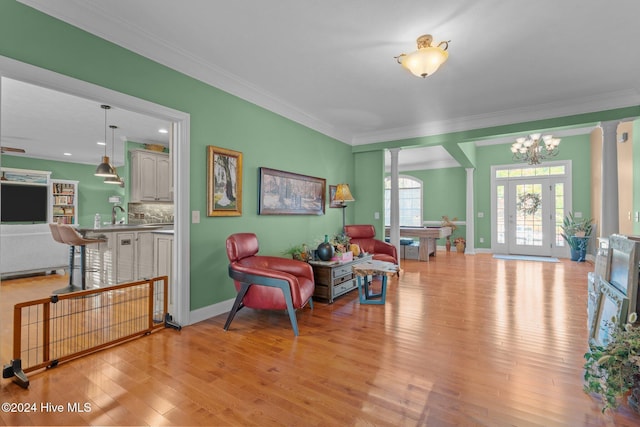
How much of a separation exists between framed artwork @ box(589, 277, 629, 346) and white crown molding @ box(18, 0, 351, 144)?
12.7 ft

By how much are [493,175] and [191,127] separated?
8.07m

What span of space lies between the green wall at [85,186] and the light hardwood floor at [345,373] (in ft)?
20.6

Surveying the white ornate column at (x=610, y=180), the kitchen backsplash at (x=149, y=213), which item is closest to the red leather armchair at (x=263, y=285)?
the kitchen backsplash at (x=149, y=213)

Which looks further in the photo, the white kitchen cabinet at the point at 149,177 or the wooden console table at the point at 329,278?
the white kitchen cabinet at the point at 149,177

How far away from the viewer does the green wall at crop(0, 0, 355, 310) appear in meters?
2.12

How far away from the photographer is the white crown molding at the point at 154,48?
221 centimetres

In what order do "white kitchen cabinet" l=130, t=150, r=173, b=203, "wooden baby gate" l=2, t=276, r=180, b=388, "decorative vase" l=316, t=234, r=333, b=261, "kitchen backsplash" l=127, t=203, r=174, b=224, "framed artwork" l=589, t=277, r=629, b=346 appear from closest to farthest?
"framed artwork" l=589, t=277, r=629, b=346, "wooden baby gate" l=2, t=276, r=180, b=388, "decorative vase" l=316, t=234, r=333, b=261, "white kitchen cabinet" l=130, t=150, r=173, b=203, "kitchen backsplash" l=127, t=203, r=174, b=224

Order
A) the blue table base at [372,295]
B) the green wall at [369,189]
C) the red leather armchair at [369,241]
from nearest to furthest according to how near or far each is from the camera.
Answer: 1. the blue table base at [372,295]
2. the red leather armchair at [369,241]
3. the green wall at [369,189]

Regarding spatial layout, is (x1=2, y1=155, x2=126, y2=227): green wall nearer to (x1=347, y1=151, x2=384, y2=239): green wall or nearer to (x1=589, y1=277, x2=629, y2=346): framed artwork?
(x1=347, y1=151, x2=384, y2=239): green wall

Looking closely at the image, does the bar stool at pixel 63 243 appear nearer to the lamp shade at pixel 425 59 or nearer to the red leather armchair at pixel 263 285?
the red leather armchair at pixel 263 285

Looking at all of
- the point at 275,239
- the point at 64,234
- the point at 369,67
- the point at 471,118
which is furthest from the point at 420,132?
the point at 64,234

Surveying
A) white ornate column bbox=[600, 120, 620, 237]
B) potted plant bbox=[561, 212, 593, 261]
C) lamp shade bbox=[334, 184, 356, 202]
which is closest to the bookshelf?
lamp shade bbox=[334, 184, 356, 202]

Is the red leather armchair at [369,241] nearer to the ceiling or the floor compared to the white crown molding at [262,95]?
nearer to the floor

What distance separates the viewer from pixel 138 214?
19.2ft
